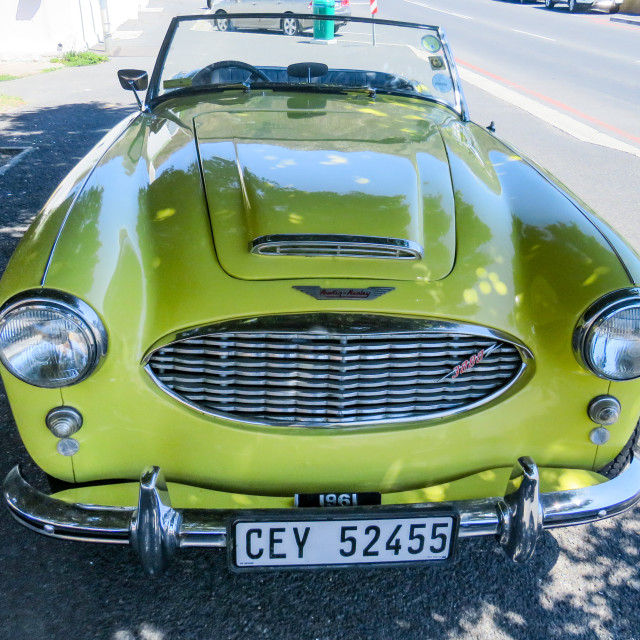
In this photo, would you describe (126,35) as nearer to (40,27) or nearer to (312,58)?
(40,27)

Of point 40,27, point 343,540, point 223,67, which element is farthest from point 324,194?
point 40,27

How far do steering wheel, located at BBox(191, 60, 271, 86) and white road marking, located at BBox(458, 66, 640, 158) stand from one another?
5334mm

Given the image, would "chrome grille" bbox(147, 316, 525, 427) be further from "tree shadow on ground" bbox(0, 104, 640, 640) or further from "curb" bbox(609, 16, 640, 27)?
"curb" bbox(609, 16, 640, 27)

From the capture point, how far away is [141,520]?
5.76 feet

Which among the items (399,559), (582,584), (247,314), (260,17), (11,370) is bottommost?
(582,584)

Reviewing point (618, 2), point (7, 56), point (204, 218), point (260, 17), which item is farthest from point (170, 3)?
Result: point (204, 218)

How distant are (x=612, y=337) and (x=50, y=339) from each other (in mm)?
1501

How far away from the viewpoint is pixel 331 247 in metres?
2.00

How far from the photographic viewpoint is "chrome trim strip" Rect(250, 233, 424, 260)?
6.50 ft

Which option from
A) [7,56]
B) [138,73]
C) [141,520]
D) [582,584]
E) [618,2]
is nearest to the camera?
[141,520]

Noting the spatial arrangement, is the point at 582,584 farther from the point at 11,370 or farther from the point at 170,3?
the point at 170,3

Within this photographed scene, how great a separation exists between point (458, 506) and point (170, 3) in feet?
84.2

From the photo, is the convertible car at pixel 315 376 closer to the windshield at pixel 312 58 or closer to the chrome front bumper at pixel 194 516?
the chrome front bumper at pixel 194 516

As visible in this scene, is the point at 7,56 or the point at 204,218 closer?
the point at 204,218
